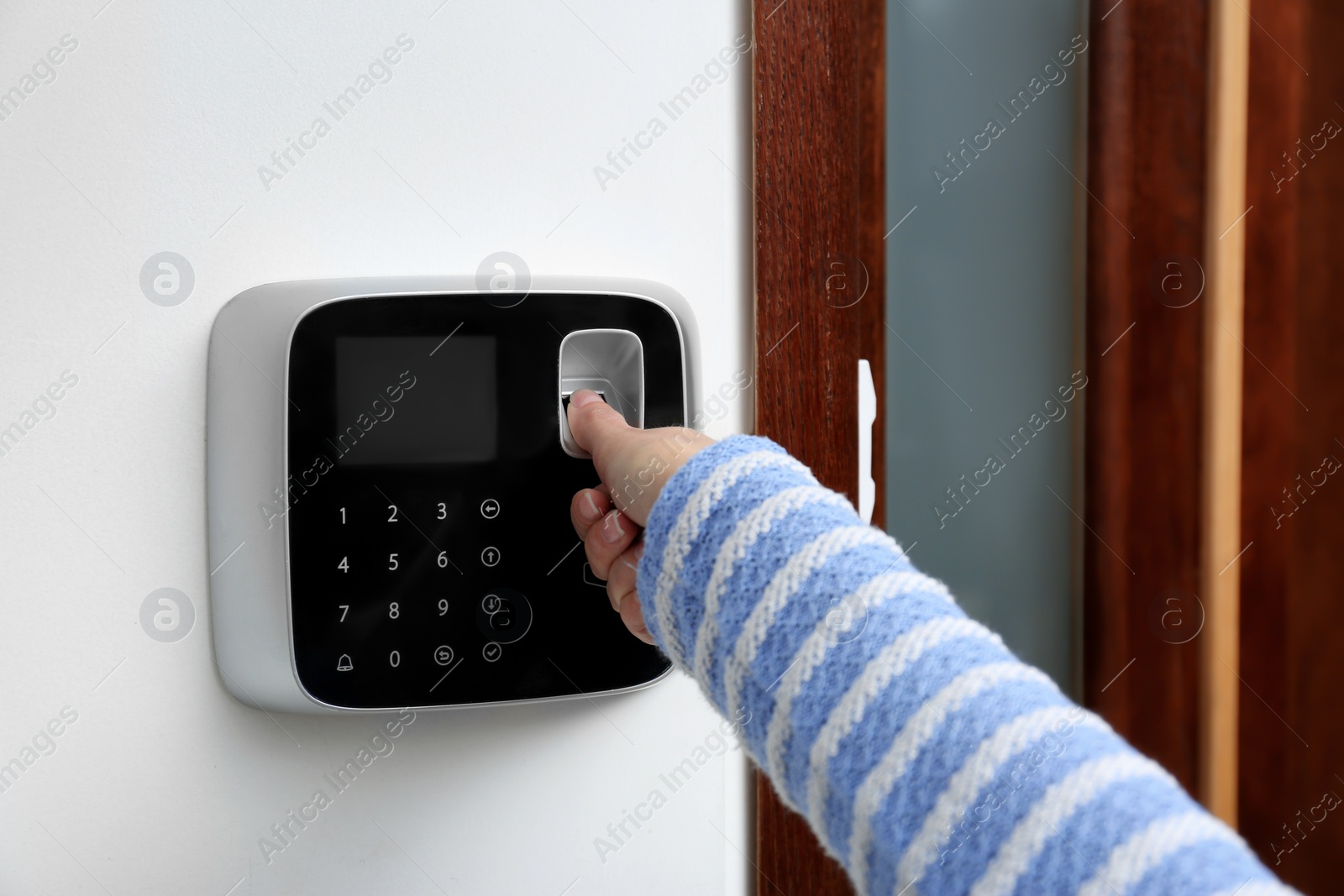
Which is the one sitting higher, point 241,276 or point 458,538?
point 241,276

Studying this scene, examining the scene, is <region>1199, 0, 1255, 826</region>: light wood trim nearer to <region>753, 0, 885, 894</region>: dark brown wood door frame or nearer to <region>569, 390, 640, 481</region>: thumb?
<region>753, 0, 885, 894</region>: dark brown wood door frame

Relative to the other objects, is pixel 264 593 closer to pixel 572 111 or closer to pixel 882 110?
pixel 572 111

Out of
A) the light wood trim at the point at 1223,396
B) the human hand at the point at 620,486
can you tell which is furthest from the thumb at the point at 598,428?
the light wood trim at the point at 1223,396

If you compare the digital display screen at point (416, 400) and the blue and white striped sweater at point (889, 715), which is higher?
the digital display screen at point (416, 400)

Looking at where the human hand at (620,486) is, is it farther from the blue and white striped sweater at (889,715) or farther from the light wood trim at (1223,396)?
the light wood trim at (1223,396)

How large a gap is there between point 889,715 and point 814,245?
8.0 inches

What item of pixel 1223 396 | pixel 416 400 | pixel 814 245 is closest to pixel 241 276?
pixel 416 400

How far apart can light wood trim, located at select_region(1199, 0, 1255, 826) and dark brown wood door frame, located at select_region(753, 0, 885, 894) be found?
1.04 feet

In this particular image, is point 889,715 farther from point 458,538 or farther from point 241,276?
point 241,276

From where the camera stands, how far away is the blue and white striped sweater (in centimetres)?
17

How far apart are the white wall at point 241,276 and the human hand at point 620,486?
6 centimetres

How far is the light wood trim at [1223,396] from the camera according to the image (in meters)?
0.49

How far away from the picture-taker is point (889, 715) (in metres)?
0.19

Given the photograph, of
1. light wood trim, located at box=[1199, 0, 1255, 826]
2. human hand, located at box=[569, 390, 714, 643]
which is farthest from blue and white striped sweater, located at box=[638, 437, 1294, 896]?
light wood trim, located at box=[1199, 0, 1255, 826]
